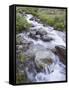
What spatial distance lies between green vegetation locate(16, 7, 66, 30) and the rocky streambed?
3cm

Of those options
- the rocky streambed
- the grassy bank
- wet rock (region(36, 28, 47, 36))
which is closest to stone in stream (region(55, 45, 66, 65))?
the rocky streambed

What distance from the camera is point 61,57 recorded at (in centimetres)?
231

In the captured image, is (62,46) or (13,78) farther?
(62,46)

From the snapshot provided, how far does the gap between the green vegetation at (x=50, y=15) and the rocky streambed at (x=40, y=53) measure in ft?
0.11

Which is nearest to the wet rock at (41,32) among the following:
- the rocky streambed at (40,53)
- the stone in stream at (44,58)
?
the rocky streambed at (40,53)

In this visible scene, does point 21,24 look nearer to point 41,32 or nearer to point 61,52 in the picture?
point 41,32

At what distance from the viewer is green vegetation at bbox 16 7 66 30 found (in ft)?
7.22

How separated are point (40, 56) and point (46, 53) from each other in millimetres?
58

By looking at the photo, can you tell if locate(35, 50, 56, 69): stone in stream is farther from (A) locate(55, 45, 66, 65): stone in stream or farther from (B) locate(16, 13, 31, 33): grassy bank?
(B) locate(16, 13, 31, 33): grassy bank
